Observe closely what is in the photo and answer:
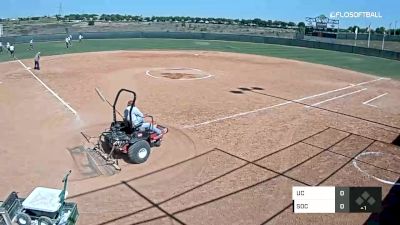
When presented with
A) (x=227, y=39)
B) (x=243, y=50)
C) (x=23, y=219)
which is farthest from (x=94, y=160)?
(x=227, y=39)

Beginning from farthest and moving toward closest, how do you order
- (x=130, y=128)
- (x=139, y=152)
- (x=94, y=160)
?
(x=130, y=128) < (x=94, y=160) < (x=139, y=152)

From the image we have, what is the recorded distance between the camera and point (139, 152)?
10.6 meters

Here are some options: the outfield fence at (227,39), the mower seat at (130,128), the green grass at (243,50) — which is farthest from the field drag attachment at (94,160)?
the outfield fence at (227,39)

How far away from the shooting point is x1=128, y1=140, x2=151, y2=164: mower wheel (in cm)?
1041

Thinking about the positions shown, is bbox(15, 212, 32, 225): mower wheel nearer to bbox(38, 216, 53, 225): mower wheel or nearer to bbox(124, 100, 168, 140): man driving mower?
bbox(38, 216, 53, 225): mower wheel

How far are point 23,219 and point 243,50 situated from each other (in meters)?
37.1

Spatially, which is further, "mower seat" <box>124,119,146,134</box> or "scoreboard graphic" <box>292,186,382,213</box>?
"mower seat" <box>124,119,146,134</box>

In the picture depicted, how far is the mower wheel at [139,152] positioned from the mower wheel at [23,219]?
3.88 metres

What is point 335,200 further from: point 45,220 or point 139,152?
point 45,220

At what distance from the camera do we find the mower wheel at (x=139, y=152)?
10.4m

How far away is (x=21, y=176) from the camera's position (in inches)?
387

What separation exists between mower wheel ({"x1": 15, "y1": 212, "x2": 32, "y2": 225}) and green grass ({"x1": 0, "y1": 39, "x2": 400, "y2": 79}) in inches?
1103

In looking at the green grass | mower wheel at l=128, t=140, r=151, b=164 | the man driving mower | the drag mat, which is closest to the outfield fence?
the green grass

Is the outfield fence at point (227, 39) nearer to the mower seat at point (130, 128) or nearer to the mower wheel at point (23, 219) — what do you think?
the mower seat at point (130, 128)
